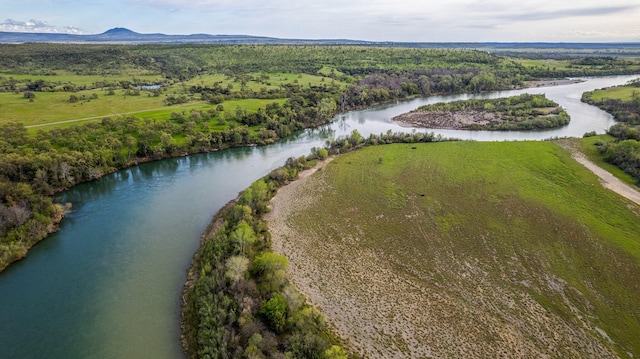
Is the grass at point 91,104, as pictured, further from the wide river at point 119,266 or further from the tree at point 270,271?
the tree at point 270,271

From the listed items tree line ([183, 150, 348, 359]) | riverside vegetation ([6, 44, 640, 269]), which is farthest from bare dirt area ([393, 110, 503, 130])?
tree line ([183, 150, 348, 359])

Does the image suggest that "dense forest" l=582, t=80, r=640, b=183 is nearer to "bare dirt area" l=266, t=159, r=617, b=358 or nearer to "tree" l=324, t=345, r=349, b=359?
"bare dirt area" l=266, t=159, r=617, b=358

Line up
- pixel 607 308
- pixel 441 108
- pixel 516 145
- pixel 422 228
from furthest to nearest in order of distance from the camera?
pixel 441 108 < pixel 516 145 < pixel 422 228 < pixel 607 308

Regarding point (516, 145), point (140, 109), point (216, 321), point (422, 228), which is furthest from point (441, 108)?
point (216, 321)

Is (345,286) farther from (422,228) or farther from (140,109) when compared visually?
(140,109)

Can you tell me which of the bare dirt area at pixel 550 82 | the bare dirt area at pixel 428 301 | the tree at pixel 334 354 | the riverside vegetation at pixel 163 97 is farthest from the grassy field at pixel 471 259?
the bare dirt area at pixel 550 82

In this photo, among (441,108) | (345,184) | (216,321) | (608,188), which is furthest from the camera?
(441,108)
